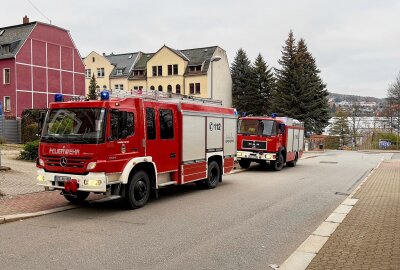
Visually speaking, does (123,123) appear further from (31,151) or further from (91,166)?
(31,151)

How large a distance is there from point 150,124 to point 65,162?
2.31 meters

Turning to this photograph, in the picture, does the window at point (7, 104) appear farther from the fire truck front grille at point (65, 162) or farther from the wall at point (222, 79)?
the fire truck front grille at point (65, 162)

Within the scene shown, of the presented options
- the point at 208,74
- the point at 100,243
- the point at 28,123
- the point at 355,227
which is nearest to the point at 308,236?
the point at 355,227

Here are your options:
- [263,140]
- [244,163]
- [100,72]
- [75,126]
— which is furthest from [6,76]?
[75,126]

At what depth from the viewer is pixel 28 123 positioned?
2950 cm

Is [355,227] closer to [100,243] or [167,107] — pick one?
[100,243]

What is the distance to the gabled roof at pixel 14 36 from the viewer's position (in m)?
42.5

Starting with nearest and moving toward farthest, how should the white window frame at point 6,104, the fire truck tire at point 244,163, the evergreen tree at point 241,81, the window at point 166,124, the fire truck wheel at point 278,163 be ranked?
1. the window at point 166,124
2. the fire truck wheel at point 278,163
3. the fire truck tire at point 244,163
4. the white window frame at point 6,104
5. the evergreen tree at point 241,81

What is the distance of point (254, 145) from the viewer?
20156mm

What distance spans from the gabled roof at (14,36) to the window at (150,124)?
36.1m

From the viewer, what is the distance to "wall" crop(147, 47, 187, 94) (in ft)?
201

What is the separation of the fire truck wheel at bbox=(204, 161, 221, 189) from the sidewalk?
183 inches

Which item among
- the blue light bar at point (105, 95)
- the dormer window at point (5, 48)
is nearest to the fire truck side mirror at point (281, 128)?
the blue light bar at point (105, 95)

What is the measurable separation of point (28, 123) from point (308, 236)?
86.0ft
